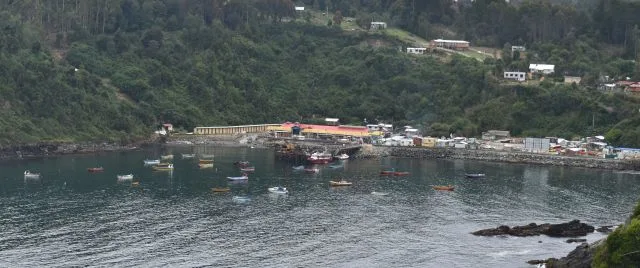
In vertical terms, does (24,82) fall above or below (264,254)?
above

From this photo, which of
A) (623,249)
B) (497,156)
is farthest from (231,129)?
(623,249)

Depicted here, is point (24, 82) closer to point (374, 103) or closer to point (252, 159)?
point (252, 159)

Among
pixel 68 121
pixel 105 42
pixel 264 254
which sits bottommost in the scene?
pixel 264 254

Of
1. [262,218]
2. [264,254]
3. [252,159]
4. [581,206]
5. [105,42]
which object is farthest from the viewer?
[105,42]

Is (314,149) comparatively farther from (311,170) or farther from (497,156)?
(497,156)

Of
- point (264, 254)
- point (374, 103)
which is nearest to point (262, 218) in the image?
point (264, 254)

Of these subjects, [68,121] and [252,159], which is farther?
[68,121]
